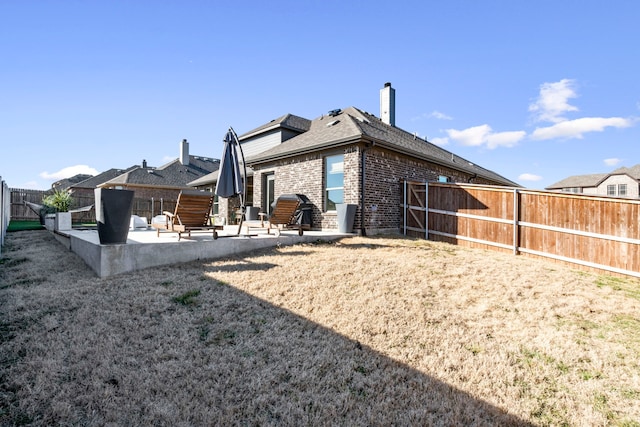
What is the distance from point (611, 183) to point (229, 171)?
5364cm

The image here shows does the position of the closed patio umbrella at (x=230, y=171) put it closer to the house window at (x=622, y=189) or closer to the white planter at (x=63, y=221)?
the white planter at (x=63, y=221)

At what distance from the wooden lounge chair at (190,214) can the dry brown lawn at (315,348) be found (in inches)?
62.0

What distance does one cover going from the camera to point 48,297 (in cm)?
479

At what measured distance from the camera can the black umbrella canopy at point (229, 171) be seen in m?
8.23

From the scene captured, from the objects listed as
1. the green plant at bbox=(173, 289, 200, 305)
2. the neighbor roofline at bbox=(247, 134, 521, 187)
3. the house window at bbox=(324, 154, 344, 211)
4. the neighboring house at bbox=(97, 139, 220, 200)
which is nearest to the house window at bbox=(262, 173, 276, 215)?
the neighbor roofline at bbox=(247, 134, 521, 187)

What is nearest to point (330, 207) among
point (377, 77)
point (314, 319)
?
point (314, 319)

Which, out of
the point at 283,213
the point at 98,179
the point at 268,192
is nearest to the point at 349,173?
the point at 283,213

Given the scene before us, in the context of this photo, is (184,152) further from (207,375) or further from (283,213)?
(207,375)

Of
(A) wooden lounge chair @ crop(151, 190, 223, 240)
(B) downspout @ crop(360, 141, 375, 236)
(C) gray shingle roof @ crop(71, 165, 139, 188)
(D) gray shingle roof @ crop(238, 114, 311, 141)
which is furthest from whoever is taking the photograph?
(C) gray shingle roof @ crop(71, 165, 139, 188)

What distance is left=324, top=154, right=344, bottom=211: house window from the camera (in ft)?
36.0

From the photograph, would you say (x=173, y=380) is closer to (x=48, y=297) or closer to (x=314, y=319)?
(x=314, y=319)

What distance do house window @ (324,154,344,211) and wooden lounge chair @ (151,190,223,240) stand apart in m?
4.76

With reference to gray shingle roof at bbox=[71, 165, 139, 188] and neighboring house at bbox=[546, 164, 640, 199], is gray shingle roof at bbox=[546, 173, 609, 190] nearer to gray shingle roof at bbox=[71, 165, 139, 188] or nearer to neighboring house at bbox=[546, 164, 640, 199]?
neighboring house at bbox=[546, 164, 640, 199]

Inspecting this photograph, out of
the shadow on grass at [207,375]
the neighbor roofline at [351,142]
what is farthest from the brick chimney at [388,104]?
the shadow on grass at [207,375]
